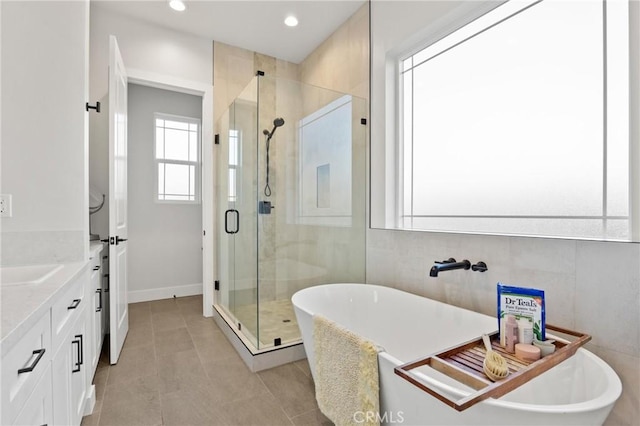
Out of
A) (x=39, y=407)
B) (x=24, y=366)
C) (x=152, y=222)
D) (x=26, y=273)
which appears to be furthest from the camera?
(x=152, y=222)

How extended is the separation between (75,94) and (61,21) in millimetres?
407

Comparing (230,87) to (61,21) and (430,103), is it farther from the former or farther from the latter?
(430,103)

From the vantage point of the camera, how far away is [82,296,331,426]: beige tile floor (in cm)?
174

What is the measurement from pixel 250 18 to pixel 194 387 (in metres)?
3.18

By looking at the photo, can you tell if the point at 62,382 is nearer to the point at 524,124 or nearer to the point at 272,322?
the point at 272,322

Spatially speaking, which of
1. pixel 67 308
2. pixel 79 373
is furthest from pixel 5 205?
pixel 79 373

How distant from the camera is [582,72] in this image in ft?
5.17

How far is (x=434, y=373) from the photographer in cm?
166

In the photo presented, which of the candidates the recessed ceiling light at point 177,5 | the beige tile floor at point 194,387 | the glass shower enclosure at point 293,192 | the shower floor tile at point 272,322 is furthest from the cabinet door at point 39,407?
the recessed ceiling light at point 177,5

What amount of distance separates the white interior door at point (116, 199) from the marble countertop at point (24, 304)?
973mm

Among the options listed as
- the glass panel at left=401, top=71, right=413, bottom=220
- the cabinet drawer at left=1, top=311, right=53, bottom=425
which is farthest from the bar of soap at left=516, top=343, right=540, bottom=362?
the cabinet drawer at left=1, top=311, right=53, bottom=425

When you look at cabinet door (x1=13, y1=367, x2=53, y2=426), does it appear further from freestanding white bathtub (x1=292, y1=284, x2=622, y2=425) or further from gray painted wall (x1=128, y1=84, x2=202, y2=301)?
gray painted wall (x1=128, y1=84, x2=202, y2=301)

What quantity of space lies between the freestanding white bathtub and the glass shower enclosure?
54 centimetres

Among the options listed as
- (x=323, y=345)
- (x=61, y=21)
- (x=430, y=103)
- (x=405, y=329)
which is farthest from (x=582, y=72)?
(x=61, y=21)
